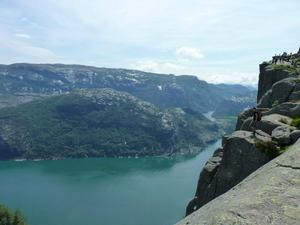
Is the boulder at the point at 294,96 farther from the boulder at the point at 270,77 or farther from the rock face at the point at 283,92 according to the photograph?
the boulder at the point at 270,77

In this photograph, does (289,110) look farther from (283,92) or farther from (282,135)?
(283,92)

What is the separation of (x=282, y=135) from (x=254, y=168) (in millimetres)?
2735

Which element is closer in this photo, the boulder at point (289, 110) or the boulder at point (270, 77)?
the boulder at point (289, 110)

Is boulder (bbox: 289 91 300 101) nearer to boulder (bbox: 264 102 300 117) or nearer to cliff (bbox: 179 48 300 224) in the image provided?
cliff (bbox: 179 48 300 224)

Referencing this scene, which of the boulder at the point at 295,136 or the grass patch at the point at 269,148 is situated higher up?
the boulder at the point at 295,136

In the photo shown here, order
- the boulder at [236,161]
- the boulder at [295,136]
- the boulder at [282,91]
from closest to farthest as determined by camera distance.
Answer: the boulder at [295,136], the boulder at [236,161], the boulder at [282,91]

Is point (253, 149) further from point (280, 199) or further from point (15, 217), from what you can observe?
point (15, 217)

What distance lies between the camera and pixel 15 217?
399 feet

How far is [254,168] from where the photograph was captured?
86.9 feet

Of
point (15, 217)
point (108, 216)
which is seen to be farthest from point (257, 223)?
point (108, 216)

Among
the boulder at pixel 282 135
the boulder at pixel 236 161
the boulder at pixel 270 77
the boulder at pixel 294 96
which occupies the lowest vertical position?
the boulder at pixel 236 161

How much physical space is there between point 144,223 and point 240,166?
143m

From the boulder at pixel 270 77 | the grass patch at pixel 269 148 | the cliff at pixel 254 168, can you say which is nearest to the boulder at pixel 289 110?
the cliff at pixel 254 168

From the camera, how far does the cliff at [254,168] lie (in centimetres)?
1323
